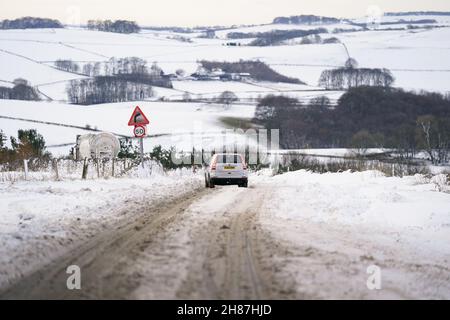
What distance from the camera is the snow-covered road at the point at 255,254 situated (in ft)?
22.3

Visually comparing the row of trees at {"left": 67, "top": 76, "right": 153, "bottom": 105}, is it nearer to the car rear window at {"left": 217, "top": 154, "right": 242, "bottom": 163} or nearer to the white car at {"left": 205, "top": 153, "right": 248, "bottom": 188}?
the car rear window at {"left": 217, "top": 154, "right": 242, "bottom": 163}

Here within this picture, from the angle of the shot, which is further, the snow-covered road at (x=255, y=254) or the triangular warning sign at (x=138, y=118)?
the triangular warning sign at (x=138, y=118)

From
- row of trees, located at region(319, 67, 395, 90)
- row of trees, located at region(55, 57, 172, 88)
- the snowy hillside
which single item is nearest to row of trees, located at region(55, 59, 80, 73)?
row of trees, located at region(55, 57, 172, 88)

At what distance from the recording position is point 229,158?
2548 cm

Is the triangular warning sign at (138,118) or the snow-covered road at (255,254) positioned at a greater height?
the triangular warning sign at (138,118)

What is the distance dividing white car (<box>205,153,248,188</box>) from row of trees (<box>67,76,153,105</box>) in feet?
298

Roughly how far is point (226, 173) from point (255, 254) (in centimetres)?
1606

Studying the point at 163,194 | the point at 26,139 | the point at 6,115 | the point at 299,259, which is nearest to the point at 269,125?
the point at 6,115

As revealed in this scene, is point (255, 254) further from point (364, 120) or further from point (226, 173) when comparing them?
point (364, 120)

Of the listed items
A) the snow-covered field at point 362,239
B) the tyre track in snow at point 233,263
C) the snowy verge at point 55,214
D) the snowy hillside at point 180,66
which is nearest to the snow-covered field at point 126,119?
the snowy hillside at point 180,66

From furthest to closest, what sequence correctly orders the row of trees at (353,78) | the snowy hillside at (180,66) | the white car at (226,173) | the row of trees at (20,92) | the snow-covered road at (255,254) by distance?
1. the row of trees at (353,78)
2. the row of trees at (20,92)
3. the snowy hillside at (180,66)
4. the white car at (226,173)
5. the snow-covered road at (255,254)

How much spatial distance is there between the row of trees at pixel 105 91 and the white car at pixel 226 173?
90788mm

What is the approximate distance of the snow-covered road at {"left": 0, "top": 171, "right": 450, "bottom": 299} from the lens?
6.80 metres

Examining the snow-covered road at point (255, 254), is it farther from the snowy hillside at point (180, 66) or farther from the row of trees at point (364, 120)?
the row of trees at point (364, 120)
